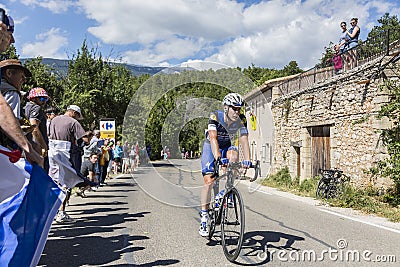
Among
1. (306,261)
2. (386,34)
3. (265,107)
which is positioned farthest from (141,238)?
(265,107)

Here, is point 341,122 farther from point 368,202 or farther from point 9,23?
point 9,23

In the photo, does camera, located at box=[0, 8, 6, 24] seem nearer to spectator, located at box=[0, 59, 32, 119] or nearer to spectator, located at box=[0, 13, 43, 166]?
spectator, located at box=[0, 13, 43, 166]

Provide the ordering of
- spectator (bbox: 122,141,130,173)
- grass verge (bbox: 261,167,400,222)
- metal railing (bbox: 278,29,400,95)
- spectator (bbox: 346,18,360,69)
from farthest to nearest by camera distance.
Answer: spectator (bbox: 122,141,130,173)
spectator (bbox: 346,18,360,69)
metal railing (bbox: 278,29,400,95)
grass verge (bbox: 261,167,400,222)

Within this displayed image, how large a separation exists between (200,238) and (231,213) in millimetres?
1211

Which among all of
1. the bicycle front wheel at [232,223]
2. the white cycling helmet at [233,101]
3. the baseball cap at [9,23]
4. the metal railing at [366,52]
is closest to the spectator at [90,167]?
the white cycling helmet at [233,101]

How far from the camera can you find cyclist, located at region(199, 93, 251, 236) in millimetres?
5719

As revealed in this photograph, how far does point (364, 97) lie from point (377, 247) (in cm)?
859

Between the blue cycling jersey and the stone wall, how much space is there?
26.0ft

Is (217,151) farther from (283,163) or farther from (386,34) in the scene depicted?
(283,163)

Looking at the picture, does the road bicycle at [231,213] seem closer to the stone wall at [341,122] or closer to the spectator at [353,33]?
the stone wall at [341,122]

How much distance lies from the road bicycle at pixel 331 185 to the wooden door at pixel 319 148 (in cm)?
353

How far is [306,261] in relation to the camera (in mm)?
5246

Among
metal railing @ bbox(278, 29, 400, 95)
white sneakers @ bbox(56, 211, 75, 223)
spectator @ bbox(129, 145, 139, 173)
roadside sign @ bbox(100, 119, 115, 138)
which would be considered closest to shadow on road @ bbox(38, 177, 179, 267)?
white sneakers @ bbox(56, 211, 75, 223)

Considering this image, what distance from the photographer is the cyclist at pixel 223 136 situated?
225 inches
